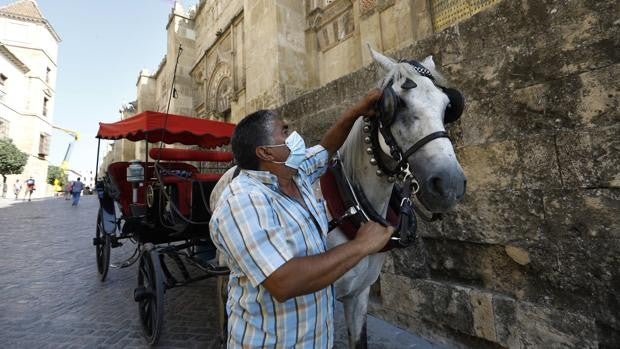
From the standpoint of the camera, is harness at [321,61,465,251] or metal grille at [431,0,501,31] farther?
metal grille at [431,0,501,31]

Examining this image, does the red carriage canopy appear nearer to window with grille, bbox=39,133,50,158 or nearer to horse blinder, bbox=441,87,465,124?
horse blinder, bbox=441,87,465,124

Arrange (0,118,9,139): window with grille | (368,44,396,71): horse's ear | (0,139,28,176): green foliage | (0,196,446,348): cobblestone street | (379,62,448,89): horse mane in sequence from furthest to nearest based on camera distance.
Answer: (0,118,9,139): window with grille
(0,139,28,176): green foliage
(0,196,446,348): cobblestone street
(368,44,396,71): horse's ear
(379,62,448,89): horse mane

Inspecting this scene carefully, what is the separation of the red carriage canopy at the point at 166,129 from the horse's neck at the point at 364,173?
2689 mm

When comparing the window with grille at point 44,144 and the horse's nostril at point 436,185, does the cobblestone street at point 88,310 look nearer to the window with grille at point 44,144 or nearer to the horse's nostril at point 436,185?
the horse's nostril at point 436,185

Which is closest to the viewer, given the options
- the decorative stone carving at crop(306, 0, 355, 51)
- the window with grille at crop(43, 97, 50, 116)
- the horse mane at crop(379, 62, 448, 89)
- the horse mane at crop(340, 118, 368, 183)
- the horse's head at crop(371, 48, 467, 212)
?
the horse's head at crop(371, 48, 467, 212)

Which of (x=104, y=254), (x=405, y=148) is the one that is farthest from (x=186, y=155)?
(x=405, y=148)

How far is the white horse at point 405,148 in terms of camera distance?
132 cm

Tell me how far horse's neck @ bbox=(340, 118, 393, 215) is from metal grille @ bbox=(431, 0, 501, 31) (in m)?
6.63

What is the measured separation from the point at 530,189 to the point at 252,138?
6.81 ft

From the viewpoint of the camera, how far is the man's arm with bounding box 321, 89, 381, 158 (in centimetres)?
158

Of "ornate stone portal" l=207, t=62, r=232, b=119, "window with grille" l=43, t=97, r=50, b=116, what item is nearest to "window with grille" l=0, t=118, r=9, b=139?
"window with grille" l=43, t=97, r=50, b=116

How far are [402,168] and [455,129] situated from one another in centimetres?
143

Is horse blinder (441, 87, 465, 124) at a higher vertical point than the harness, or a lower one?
higher

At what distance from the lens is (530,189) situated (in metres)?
2.22
